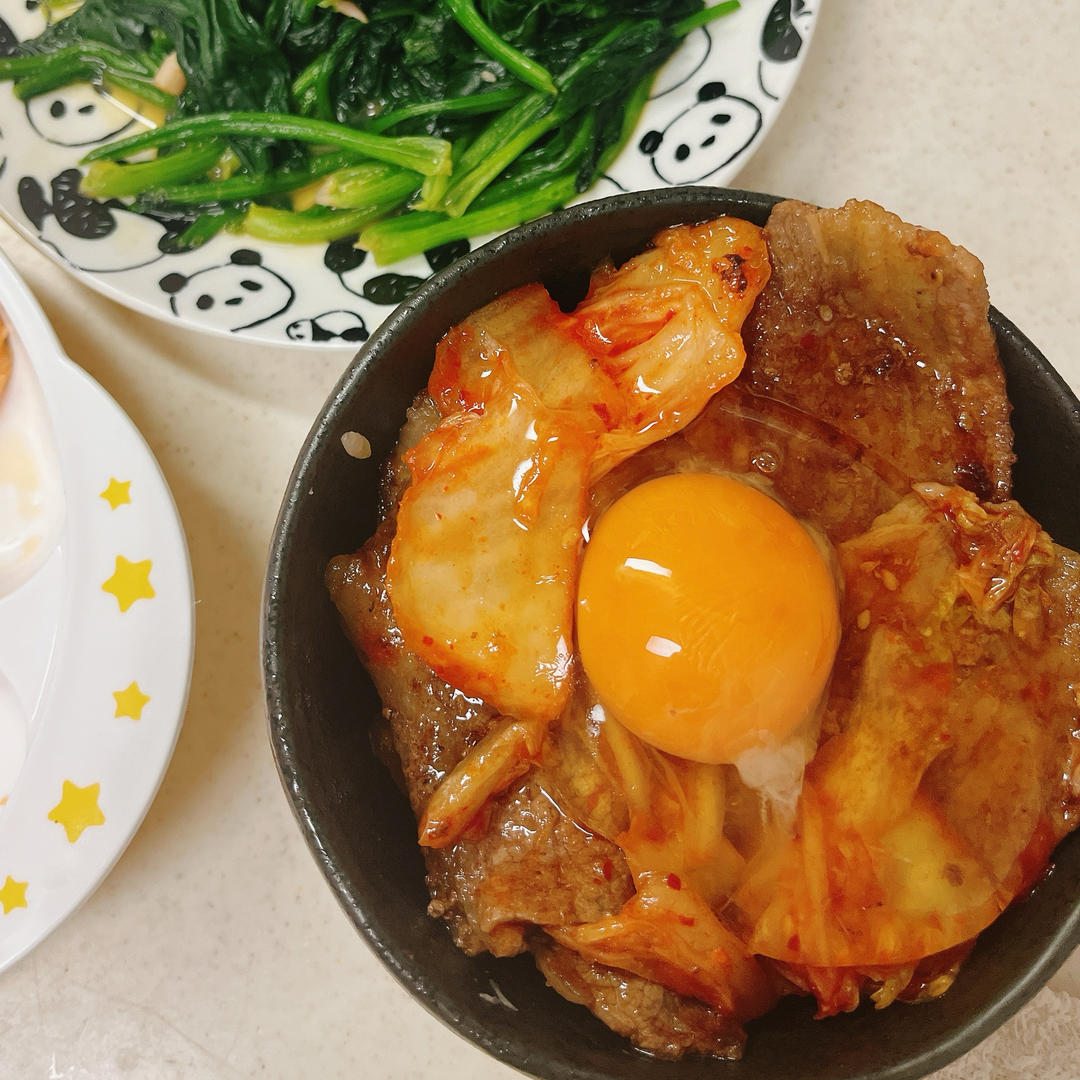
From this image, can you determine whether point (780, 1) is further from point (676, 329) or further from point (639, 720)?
point (639, 720)

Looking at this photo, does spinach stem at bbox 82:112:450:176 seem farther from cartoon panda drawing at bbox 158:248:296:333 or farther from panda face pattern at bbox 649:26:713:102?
panda face pattern at bbox 649:26:713:102

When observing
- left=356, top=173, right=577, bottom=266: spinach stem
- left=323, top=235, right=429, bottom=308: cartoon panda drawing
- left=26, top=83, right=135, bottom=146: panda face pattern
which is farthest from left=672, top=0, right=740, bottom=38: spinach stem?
left=26, top=83, right=135, bottom=146: panda face pattern

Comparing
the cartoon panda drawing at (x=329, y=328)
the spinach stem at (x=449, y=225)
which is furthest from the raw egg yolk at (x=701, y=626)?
the spinach stem at (x=449, y=225)

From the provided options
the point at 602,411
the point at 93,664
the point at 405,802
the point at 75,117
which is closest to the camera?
the point at 602,411

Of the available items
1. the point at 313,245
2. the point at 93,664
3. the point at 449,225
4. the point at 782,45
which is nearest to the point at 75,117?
the point at 313,245

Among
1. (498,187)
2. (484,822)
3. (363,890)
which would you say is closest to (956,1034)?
(484,822)

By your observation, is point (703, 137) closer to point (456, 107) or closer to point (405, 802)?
point (456, 107)
